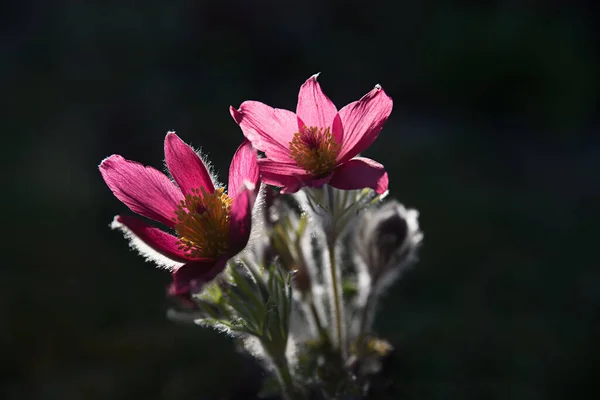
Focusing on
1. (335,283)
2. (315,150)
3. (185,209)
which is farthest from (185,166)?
(335,283)

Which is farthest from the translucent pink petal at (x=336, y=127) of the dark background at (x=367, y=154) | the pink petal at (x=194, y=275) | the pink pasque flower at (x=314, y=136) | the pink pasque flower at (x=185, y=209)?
the dark background at (x=367, y=154)

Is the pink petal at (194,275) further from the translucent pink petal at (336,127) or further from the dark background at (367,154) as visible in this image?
the dark background at (367,154)

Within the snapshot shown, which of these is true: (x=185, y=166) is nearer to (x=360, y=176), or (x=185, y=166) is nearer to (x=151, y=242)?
(x=151, y=242)

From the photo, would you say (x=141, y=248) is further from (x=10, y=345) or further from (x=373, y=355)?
(x=10, y=345)

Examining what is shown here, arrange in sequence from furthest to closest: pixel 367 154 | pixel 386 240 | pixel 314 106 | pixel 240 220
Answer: pixel 367 154 → pixel 386 240 → pixel 314 106 → pixel 240 220

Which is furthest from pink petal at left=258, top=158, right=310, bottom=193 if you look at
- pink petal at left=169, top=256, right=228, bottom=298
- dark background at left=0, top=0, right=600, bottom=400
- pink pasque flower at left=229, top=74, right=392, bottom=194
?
dark background at left=0, top=0, right=600, bottom=400

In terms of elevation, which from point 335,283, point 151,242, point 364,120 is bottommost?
point 335,283

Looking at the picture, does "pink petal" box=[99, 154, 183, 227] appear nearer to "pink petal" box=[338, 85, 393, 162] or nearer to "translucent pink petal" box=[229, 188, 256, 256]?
"translucent pink petal" box=[229, 188, 256, 256]
